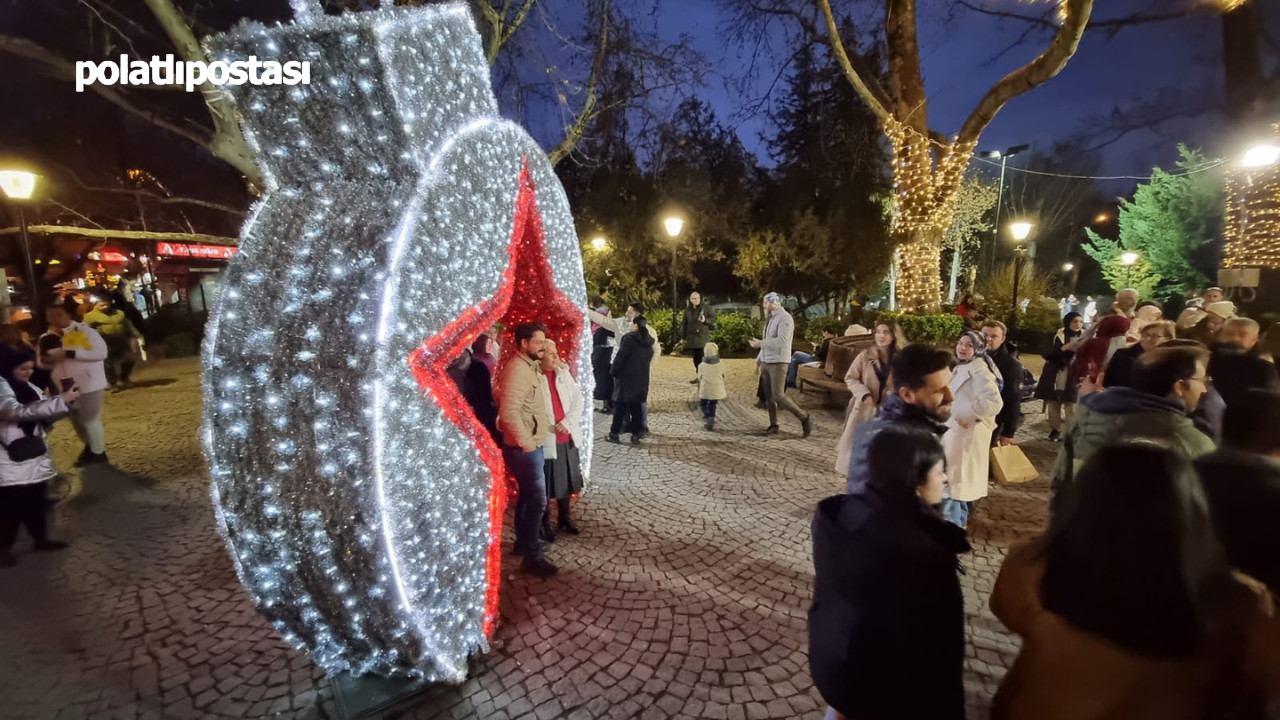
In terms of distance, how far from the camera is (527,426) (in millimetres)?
3822

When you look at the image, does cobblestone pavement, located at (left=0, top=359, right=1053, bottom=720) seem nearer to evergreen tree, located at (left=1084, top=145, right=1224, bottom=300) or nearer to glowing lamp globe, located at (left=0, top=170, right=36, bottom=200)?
glowing lamp globe, located at (left=0, top=170, right=36, bottom=200)

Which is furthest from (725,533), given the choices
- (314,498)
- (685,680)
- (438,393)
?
(314,498)

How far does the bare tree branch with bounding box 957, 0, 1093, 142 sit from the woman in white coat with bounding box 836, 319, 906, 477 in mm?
8007

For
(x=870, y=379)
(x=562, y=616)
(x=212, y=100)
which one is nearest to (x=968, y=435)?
(x=870, y=379)

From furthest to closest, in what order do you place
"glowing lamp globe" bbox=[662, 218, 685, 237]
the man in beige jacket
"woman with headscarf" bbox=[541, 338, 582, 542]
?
1. "glowing lamp globe" bbox=[662, 218, 685, 237]
2. "woman with headscarf" bbox=[541, 338, 582, 542]
3. the man in beige jacket

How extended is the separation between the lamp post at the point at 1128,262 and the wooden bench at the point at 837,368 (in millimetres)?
20069

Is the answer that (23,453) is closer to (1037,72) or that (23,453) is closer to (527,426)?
(527,426)

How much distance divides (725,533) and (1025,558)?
10.4 ft

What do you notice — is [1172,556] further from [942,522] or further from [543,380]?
[543,380]

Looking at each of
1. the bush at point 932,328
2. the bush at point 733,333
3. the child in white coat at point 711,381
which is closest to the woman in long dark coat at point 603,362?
the child in white coat at point 711,381

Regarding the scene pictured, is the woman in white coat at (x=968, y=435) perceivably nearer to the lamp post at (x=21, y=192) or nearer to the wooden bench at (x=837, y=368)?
the wooden bench at (x=837, y=368)

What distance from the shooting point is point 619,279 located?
18578 mm

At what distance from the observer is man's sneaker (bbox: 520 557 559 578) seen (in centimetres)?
402

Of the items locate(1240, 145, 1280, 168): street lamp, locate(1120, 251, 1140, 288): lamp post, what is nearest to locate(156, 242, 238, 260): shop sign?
locate(1240, 145, 1280, 168): street lamp
